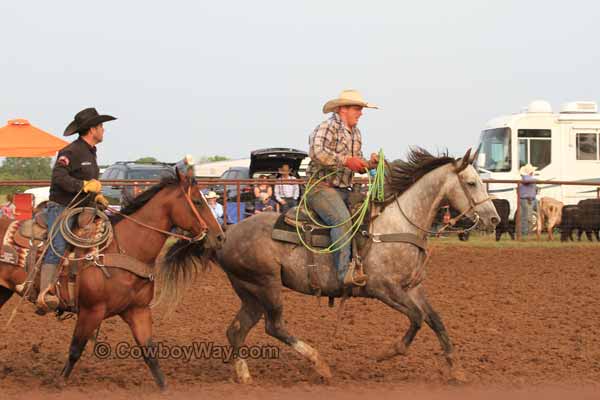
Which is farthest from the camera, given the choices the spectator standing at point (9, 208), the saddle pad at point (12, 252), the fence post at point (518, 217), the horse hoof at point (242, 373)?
the fence post at point (518, 217)

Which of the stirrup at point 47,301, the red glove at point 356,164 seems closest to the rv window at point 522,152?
the red glove at point 356,164

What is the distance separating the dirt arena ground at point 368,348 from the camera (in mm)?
6590

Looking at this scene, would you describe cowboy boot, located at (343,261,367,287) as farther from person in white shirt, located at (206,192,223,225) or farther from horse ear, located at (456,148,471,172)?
person in white shirt, located at (206,192,223,225)

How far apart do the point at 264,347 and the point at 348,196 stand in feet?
5.85

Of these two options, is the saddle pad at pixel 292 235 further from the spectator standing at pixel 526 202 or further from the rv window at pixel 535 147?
the rv window at pixel 535 147

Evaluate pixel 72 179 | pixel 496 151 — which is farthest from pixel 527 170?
pixel 72 179

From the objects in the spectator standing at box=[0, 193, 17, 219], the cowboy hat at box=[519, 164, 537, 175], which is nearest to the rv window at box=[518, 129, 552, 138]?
the cowboy hat at box=[519, 164, 537, 175]

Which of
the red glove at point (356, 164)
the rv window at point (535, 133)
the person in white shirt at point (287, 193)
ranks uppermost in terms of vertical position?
the rv window at point (535, 133)

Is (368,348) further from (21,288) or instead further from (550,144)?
(550,144)

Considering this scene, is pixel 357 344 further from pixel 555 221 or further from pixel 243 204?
pixel 555 221

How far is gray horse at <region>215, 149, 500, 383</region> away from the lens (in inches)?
278

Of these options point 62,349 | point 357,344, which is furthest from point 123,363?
point 357,344

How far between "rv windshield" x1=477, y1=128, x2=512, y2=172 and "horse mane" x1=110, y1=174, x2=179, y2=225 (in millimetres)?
14987

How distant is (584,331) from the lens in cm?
891
